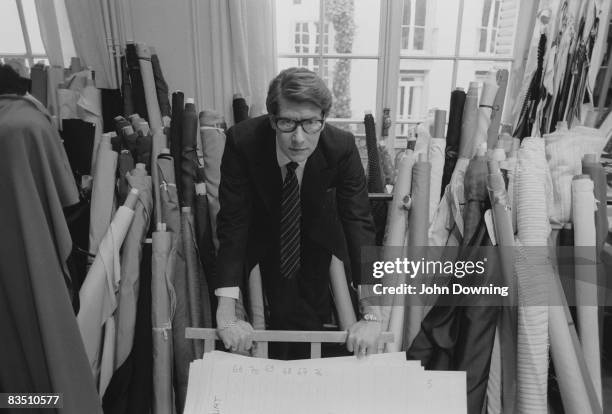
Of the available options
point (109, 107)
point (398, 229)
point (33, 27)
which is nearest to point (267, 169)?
point (398, 229)

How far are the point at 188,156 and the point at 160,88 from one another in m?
0.49

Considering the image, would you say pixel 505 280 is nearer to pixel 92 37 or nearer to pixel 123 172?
pixel 123 172

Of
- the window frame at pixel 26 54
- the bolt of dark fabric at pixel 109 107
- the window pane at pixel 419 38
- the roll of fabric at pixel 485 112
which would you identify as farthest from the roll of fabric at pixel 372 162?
the window frame at pixel 26 54

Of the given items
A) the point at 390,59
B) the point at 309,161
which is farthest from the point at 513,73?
the point at 309,161

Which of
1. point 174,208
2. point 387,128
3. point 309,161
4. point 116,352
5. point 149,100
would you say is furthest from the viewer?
point 387,128

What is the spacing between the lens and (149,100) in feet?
5.58

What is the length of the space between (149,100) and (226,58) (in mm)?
378

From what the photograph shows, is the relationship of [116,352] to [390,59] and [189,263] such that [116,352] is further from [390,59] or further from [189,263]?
[390,59]

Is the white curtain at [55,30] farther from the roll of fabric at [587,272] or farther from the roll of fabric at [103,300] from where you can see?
the roll of fabric at [587,272]

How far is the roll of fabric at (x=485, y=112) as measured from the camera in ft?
4.25

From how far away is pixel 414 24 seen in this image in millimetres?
Answer: 1975

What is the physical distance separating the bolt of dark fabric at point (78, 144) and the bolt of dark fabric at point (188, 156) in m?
0.31

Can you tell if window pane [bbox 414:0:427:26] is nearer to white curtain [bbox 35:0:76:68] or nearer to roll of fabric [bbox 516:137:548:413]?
roll of fabric [bbox 516:137:548:413]

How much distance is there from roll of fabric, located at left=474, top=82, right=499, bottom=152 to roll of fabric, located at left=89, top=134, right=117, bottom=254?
3.81ft
